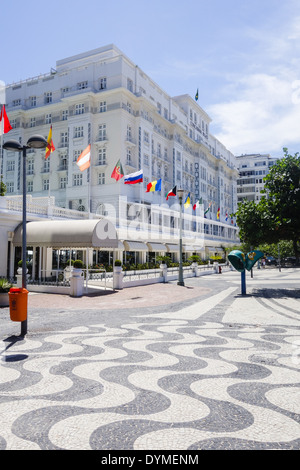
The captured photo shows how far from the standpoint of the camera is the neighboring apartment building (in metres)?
112

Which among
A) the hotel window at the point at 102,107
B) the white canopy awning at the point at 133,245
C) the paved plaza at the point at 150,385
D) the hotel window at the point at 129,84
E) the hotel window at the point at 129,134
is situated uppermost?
the hotel window at the point at 129,84

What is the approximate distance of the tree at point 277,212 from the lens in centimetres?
1955

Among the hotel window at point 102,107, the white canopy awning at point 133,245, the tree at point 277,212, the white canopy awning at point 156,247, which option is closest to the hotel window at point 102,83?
the hotel window at point 102,107

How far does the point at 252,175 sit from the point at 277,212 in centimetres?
9886

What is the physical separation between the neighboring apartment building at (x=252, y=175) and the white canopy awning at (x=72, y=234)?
318ft

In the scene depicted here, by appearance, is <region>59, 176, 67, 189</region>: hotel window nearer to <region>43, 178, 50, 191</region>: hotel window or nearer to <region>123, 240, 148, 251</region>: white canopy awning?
<region>43, 178, 50, 191</region>: hotel window

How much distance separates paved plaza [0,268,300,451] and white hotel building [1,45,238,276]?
2715cm

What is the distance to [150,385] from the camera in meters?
5.27

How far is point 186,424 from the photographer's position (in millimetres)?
3990

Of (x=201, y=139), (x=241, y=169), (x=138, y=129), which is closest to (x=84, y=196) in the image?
(x=138, y=129)

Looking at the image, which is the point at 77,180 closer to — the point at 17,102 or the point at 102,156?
the point at 102,156

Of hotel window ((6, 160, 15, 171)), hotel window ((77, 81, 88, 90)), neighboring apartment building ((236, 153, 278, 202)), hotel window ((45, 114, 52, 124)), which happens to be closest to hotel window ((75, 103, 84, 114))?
hotel window ((77, 81, 88, 90))

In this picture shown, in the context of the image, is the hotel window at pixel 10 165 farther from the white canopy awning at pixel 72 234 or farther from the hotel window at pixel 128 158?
the white canopy awning at pixel 72 234

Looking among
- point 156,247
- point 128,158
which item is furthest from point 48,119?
point 156,247
